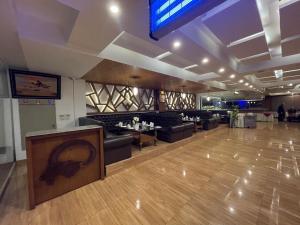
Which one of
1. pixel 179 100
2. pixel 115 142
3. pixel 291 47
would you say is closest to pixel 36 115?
pixel 115 142

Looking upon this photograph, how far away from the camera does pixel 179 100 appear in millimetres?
10656

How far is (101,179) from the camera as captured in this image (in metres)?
2.91

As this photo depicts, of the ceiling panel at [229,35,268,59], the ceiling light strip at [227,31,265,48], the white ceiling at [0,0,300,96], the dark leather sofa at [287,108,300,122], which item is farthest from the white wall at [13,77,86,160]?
the dark leather sofa at [287,108,300,122]

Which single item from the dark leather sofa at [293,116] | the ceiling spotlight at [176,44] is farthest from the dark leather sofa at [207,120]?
the dark leather sofa at [293,116]

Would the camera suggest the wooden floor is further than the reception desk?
No

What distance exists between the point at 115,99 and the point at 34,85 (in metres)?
3.24

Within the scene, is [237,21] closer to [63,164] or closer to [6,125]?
[63,164]

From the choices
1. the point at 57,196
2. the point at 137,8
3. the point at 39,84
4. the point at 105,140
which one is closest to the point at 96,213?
the point at 57,196

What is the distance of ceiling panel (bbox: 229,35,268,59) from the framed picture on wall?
5565 millimetres

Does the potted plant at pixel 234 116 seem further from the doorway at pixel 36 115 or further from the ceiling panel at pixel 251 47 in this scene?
the doorway at pixel 36 115

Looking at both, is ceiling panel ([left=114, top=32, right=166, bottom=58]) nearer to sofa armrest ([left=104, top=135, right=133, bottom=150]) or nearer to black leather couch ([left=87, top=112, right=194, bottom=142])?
sofa armrest ([left=104, top=135, right=133, bottom=150])

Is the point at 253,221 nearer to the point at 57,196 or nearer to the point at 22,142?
the point at 57,196

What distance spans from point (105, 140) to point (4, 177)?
2236mm

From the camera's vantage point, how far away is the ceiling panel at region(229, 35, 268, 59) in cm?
327
